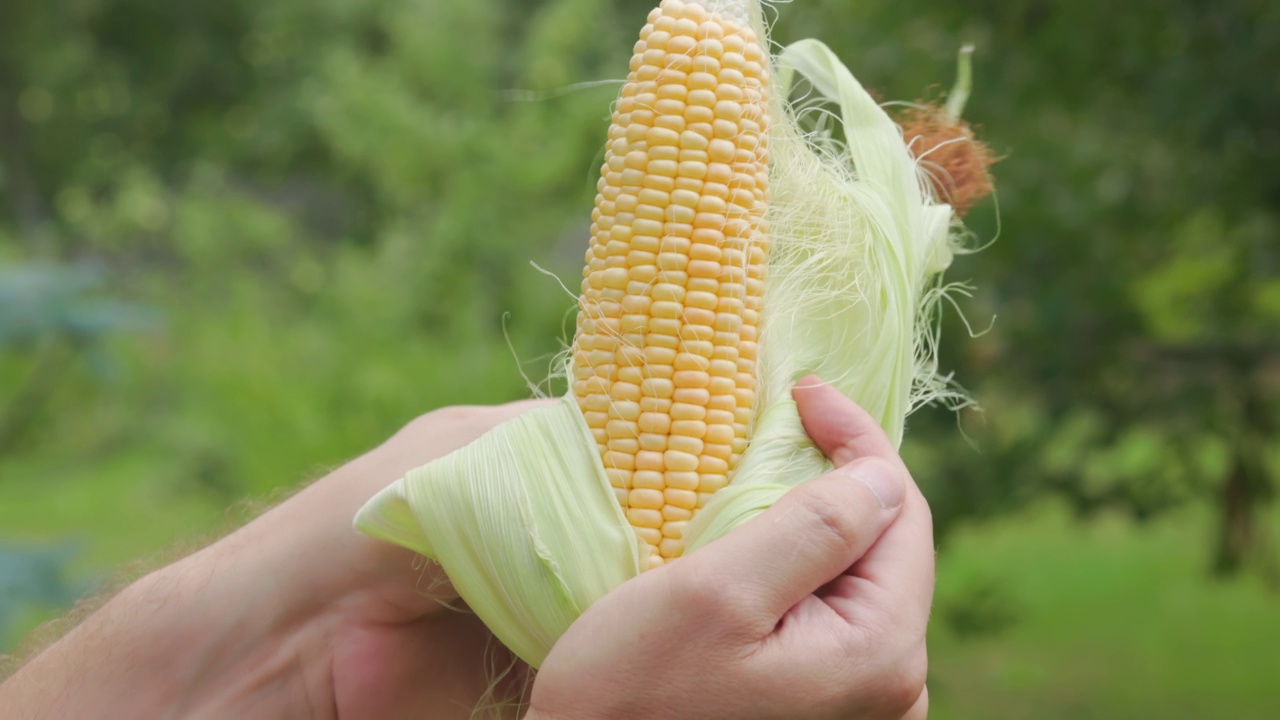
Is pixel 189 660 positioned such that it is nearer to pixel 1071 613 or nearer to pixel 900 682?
pixel 900 682

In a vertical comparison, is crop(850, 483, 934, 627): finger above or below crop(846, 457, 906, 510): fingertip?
below

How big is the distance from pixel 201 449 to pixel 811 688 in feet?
25.9

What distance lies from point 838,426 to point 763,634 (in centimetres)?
34

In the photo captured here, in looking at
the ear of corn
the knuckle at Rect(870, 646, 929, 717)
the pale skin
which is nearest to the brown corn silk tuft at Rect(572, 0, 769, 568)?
the ear of corn

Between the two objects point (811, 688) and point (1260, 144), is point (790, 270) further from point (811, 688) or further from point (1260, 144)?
point (1260, 144)

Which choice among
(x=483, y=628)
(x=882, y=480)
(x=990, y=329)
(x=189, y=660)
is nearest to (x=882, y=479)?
(x=882, y=480)

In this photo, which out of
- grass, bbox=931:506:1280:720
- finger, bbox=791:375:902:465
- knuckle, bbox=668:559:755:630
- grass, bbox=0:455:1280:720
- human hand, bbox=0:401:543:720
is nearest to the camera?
knuckle, bbox=668:559:755:630

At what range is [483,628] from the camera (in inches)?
67.6

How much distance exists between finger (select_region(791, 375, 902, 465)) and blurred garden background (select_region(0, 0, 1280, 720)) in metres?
0.62

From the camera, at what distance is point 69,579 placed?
374 centimetres

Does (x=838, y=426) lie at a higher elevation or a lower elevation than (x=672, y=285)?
lower

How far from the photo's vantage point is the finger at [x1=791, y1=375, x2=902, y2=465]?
1.38 metres

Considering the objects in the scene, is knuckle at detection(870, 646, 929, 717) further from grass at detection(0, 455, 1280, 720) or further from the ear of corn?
grass at detection(0, 455, 1280, 720)

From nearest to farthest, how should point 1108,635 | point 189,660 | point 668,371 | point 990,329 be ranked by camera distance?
point 668,371 < point 189,660 < point 990,329 < point 1108,635
